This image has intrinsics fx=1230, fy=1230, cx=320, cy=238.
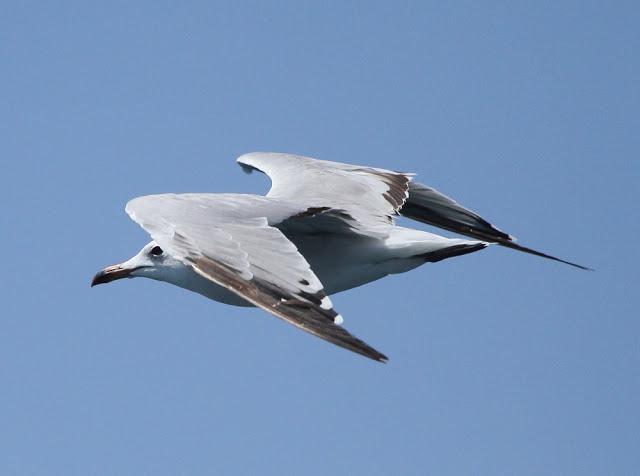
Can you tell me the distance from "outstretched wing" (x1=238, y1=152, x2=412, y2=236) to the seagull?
0.04ft

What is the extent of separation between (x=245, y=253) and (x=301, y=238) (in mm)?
2344

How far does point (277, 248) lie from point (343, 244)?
223 centimetres

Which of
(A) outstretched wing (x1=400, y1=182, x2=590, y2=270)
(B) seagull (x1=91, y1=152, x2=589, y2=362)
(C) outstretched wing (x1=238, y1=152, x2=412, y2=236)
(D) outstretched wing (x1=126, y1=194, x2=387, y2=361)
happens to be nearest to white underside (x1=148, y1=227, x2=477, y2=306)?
(B) seagull (x1=91, y1=152, x2=589, y2=362)

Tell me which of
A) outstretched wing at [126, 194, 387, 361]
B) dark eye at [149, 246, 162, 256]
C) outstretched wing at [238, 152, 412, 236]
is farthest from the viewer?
outstretched wing at [238, 152, 412, 236]

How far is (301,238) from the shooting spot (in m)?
12.0

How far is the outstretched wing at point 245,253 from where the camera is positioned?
894 cm

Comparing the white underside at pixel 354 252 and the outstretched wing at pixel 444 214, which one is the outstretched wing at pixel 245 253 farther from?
the outstretched wing at pixel 444 214

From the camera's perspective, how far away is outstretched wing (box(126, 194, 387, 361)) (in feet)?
29.3

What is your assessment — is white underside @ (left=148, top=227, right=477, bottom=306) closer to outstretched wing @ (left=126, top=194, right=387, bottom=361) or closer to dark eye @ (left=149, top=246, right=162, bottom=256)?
dark eye @ (left=149, top=246, right=162, bottom=256)

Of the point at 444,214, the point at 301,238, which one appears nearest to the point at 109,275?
the point at 301,238

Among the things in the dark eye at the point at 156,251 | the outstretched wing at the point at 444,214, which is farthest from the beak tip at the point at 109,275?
the outstretched wing at the point at 444,214

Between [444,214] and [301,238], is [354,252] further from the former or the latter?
[444,214]

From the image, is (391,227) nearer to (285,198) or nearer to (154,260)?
(285,198)

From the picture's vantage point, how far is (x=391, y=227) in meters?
12.3
